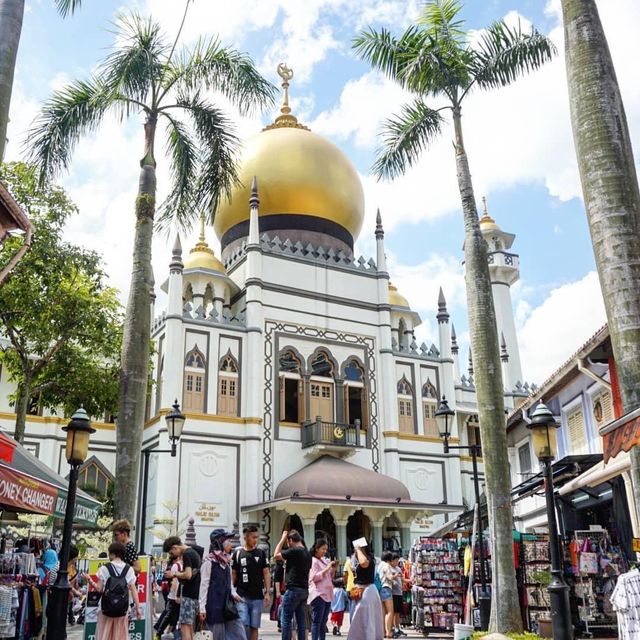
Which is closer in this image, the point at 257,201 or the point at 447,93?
the point at 447,93

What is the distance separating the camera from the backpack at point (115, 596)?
7.37 m

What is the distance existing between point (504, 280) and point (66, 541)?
3766 cm

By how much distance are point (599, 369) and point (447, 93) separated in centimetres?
603

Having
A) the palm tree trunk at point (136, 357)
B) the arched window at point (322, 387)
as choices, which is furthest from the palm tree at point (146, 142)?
the arched window at point (322, 387)

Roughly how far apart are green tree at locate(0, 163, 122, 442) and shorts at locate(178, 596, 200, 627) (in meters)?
8.49

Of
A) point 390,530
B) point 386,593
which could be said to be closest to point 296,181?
point 390,530

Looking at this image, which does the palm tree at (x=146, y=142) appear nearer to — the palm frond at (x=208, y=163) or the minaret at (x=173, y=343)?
the palm frond at (x=208, y=163)

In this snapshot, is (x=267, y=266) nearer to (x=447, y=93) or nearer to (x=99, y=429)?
(x=99, y=429)

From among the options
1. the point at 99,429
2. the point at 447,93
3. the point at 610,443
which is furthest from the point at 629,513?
the point at 99,429

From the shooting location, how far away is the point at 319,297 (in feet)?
98.5

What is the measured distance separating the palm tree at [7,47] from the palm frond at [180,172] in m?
5.58

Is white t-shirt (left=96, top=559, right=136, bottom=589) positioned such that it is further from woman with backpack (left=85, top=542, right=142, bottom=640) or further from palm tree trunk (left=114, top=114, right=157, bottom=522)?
palm tree trunk (left=114, top=114, right=157, bottom=522)

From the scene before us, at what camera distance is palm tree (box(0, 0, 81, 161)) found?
8.38 m

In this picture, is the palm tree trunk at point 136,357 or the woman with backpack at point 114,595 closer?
the woman with backpack at point 114,595
